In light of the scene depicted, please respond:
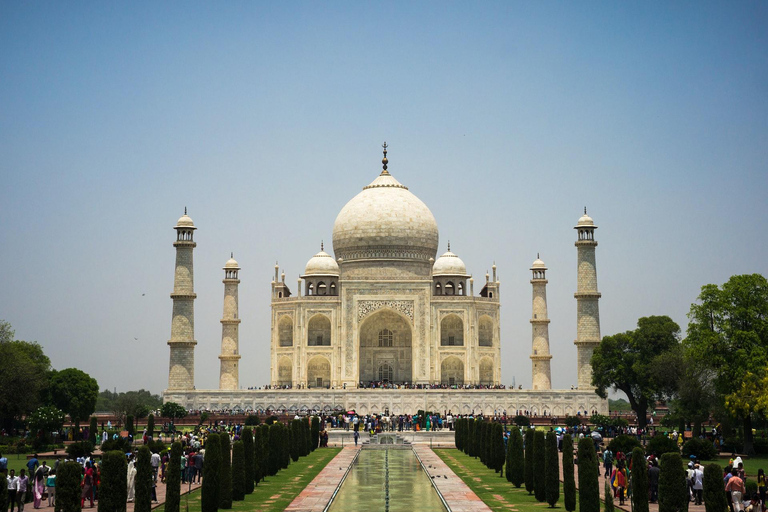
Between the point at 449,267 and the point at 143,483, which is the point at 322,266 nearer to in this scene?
the point at 449,267

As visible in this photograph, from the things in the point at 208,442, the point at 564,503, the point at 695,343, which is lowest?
the point at 564,503

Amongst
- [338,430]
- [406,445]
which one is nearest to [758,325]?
[406,445]

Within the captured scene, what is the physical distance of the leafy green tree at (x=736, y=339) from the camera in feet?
82.8

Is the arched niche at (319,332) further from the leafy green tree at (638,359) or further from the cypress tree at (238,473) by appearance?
the cypress tree at (238,473)

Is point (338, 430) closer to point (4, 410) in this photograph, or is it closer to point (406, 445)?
point (406, 445)

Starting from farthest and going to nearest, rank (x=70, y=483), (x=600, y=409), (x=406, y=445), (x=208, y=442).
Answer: (x=600, y=409) → (x=406, y=445) → (x=208, y=442) → (x=70, y=483)

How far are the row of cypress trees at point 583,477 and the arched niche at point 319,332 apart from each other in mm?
24242

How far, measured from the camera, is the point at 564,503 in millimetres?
17547

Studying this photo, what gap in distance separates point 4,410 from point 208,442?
1769 cm

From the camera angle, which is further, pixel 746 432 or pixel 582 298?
pixel 582 298

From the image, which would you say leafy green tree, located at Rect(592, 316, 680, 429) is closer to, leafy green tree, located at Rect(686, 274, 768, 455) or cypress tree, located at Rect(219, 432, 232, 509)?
leafy green tree, located at Rect(686, 274, 768, 455)

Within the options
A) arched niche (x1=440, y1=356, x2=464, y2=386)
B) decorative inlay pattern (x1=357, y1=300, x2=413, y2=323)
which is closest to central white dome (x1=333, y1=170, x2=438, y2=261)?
decorative inlay pattern (x1=357, y1=300, x2=413, y2=323)

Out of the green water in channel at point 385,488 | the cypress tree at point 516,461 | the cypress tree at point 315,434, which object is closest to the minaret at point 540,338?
the cypress tree at point 315,434

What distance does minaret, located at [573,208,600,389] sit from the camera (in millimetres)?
42312
